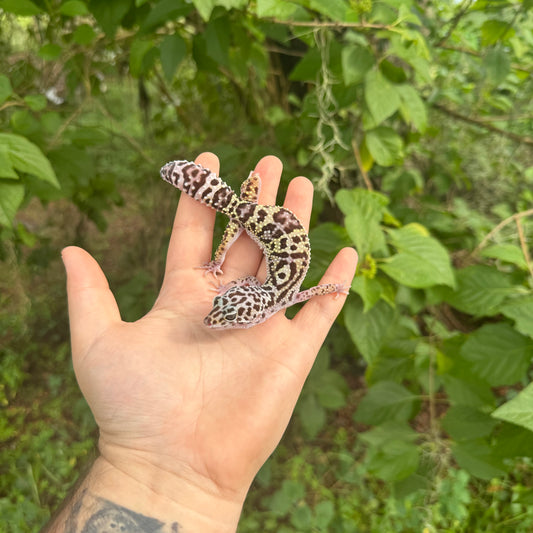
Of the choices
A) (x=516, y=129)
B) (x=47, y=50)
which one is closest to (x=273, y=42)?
(x=47, y=50)

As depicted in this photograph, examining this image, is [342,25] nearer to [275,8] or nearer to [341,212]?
[275,8]

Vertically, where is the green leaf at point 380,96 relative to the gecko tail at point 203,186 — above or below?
above

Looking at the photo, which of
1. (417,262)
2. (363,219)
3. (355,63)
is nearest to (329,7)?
(355,63)

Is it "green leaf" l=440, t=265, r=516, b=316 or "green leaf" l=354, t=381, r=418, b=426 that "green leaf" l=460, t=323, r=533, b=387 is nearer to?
"green leaf" l=440, t=265, r=516, b=316

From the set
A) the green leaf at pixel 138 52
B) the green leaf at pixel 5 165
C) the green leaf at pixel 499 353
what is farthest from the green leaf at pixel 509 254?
the green leaf at pixel 5 165

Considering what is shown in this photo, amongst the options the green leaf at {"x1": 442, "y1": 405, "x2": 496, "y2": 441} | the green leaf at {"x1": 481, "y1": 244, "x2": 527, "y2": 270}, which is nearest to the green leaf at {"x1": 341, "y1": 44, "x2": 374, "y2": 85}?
the green leaf at {"x1": 481, "y1": 244, "x2": 527, "y2": 270}

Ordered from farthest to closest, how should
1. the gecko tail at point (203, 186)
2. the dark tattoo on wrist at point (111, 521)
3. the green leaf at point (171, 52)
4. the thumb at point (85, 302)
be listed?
the gecko tail at point (203, 186)
the green leaf at point (171, 52)
the thumb at point (85, 302)
the dark tattoo on wrist at point (111, 521)

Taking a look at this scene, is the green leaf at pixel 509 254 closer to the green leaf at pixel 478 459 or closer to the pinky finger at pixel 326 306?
→ the pinky finger at pixel 326 306
